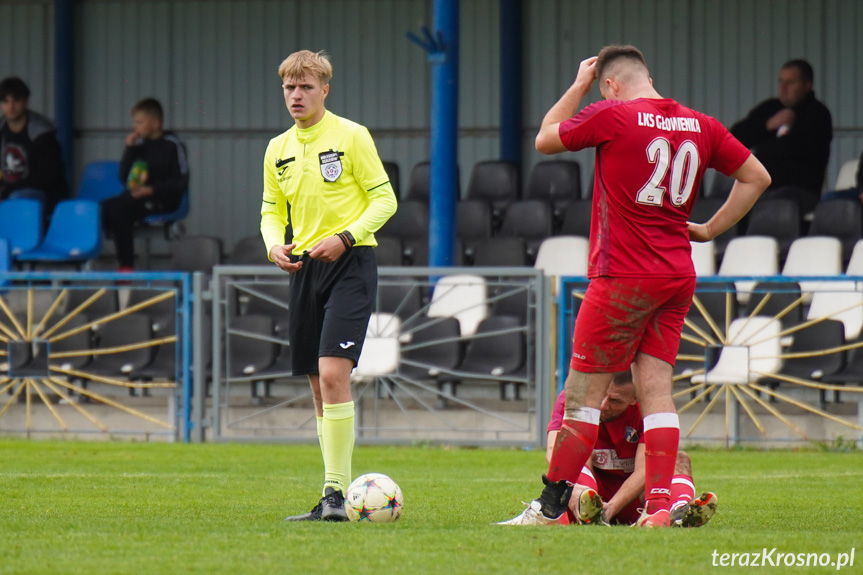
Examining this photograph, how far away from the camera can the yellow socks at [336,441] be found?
18.5 feet

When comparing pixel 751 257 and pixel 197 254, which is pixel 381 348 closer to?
pixel 751 257

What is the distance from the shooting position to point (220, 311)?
1117 centimetres

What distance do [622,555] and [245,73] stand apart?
15.4 m

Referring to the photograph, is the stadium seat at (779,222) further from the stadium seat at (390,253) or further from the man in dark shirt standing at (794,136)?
the stadium seat at (390,253)

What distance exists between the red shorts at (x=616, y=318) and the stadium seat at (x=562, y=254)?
24.7 ft

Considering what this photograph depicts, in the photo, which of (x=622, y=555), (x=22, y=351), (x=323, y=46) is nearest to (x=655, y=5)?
(x=323, y=46)

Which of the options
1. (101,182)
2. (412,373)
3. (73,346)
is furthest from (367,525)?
(101,182)

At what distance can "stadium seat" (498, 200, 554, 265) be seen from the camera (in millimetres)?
14195

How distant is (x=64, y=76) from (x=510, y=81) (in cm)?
634

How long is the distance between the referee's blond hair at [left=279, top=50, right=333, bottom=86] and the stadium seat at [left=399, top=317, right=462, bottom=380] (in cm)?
545

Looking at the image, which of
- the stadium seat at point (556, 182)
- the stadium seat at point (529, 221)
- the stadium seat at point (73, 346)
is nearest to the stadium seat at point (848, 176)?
the stadium seat at point (556, 182)

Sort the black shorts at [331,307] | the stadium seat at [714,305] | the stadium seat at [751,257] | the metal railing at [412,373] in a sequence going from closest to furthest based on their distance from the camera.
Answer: the black shorts at [331,307]
the stadium seat at [714,305]
the metal railing at [412,373]
the stadium seat at [751,257]

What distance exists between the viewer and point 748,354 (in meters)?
10.6

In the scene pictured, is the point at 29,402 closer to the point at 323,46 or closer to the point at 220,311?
the point at 220,311
